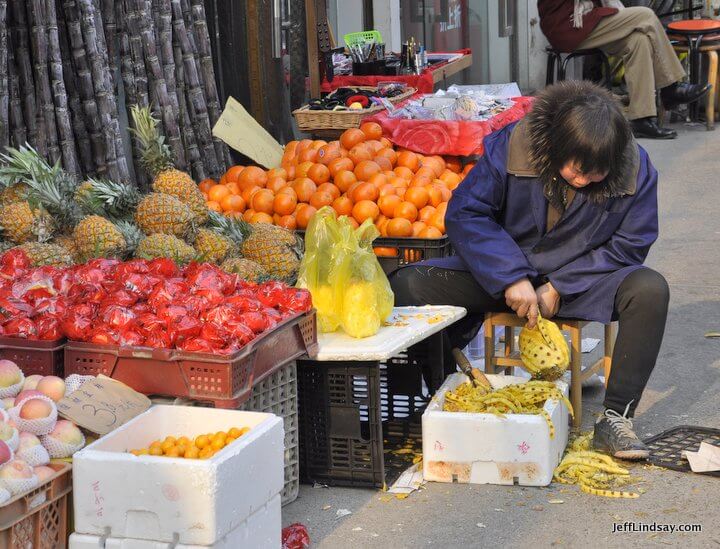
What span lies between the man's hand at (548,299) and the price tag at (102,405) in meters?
1.73

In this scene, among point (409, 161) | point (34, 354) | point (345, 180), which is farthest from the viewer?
point (409, 161)

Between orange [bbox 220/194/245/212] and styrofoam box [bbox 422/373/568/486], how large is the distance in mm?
2239

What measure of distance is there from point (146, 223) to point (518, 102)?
3248 millimetres

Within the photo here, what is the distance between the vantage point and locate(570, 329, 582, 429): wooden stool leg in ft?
14.8

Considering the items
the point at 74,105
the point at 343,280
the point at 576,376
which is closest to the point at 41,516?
the point at 343,280

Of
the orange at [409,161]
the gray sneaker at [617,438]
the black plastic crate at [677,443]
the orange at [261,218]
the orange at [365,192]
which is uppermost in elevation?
the orange at [409,161]

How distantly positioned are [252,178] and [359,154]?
0.61 m

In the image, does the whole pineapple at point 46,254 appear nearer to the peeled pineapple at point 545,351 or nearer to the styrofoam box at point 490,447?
the styrofoam box at point 490,447

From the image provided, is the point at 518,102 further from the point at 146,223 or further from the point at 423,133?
the point at 146,223

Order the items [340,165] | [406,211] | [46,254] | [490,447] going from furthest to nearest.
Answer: [340,165] → [406,211] → [46,254] → [490,447]

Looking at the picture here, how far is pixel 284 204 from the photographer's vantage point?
19.0ft

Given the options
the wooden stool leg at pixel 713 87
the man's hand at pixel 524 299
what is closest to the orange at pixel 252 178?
the man's hand at pixel 524 299

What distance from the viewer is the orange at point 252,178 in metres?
6.11

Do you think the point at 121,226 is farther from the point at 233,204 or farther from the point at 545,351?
the point at 545,351
